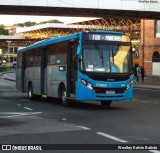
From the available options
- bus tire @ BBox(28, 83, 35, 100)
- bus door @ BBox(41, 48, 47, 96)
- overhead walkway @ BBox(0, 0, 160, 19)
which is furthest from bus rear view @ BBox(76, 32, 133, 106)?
overhead walkway @ BBox(0, 0, 160, 19)

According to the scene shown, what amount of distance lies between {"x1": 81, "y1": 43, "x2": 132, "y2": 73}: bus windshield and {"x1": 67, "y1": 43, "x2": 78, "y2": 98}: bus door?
0.56m

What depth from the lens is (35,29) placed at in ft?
362

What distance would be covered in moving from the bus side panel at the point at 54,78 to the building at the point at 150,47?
35.8 meters

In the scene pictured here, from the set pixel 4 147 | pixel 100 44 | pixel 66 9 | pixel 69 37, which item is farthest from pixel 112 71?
pixel 66 9

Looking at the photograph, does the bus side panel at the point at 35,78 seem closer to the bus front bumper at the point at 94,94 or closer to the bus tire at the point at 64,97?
the bus tire at the point at 64,97

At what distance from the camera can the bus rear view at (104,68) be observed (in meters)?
18.7

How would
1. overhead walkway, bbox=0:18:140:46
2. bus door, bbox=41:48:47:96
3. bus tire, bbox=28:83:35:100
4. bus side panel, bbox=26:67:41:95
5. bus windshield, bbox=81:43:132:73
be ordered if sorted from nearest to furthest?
bus windshield, bbox=81:43:132:73
bus door, bbox=41:48:47:96
bus side panel, bbox=26:67:41:95
bus tire, bbox=28:83:35:100
overhead walkway, bbox=0:18:140:46

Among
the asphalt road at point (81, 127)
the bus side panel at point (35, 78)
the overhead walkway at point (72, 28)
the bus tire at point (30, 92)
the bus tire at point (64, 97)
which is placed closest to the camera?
the asphalt road at point (81, 127)

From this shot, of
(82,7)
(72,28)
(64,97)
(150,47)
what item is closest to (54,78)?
(64,97)

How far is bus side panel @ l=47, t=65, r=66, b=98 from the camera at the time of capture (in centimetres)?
2059

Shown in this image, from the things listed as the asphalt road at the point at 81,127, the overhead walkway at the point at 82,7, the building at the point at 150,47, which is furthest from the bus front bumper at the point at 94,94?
the building at the point at 150,47

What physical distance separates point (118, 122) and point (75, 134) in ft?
9.92

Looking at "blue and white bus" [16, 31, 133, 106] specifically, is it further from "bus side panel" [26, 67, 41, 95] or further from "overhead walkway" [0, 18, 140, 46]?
"overhead walkway" [0, 18, 140, 46]

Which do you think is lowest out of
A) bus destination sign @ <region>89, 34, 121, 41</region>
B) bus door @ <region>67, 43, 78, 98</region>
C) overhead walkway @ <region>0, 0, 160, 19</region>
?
bus door @ <region>67, 43, 78, 98</region>
